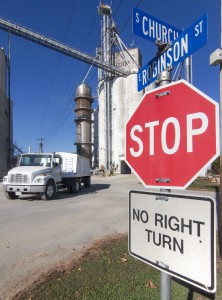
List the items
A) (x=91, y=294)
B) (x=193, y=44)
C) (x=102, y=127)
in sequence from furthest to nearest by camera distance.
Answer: (x=102, y=127)
(x=91, y=294)
(x=193, y=44)

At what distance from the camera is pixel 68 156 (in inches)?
786

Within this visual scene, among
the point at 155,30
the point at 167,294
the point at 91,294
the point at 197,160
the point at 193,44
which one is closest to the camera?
the point at 197,160

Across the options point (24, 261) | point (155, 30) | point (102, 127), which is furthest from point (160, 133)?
point (102, 127)

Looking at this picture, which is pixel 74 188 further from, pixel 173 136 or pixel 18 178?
pixel 173 136

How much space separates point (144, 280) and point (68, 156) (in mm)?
16373

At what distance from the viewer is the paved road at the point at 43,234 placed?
15.3 feet

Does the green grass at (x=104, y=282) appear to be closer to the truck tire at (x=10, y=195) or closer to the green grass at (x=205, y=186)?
the truck tire at (x=10, y=195)

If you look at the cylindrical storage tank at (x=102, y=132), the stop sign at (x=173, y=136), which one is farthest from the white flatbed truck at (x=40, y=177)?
the cylindrical storage tank at (x=102, y=132)

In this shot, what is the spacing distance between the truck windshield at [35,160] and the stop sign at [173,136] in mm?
14463

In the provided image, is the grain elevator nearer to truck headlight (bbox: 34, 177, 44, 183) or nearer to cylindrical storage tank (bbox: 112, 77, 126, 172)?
cylindrical storage tank (bbox: 112, 77, 126, 172)

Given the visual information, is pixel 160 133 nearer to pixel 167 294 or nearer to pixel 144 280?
pixel 167 294

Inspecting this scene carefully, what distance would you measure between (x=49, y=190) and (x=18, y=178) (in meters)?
1.79

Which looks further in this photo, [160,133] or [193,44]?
[193,44]

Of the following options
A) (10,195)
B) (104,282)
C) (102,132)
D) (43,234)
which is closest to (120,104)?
(102,132)
